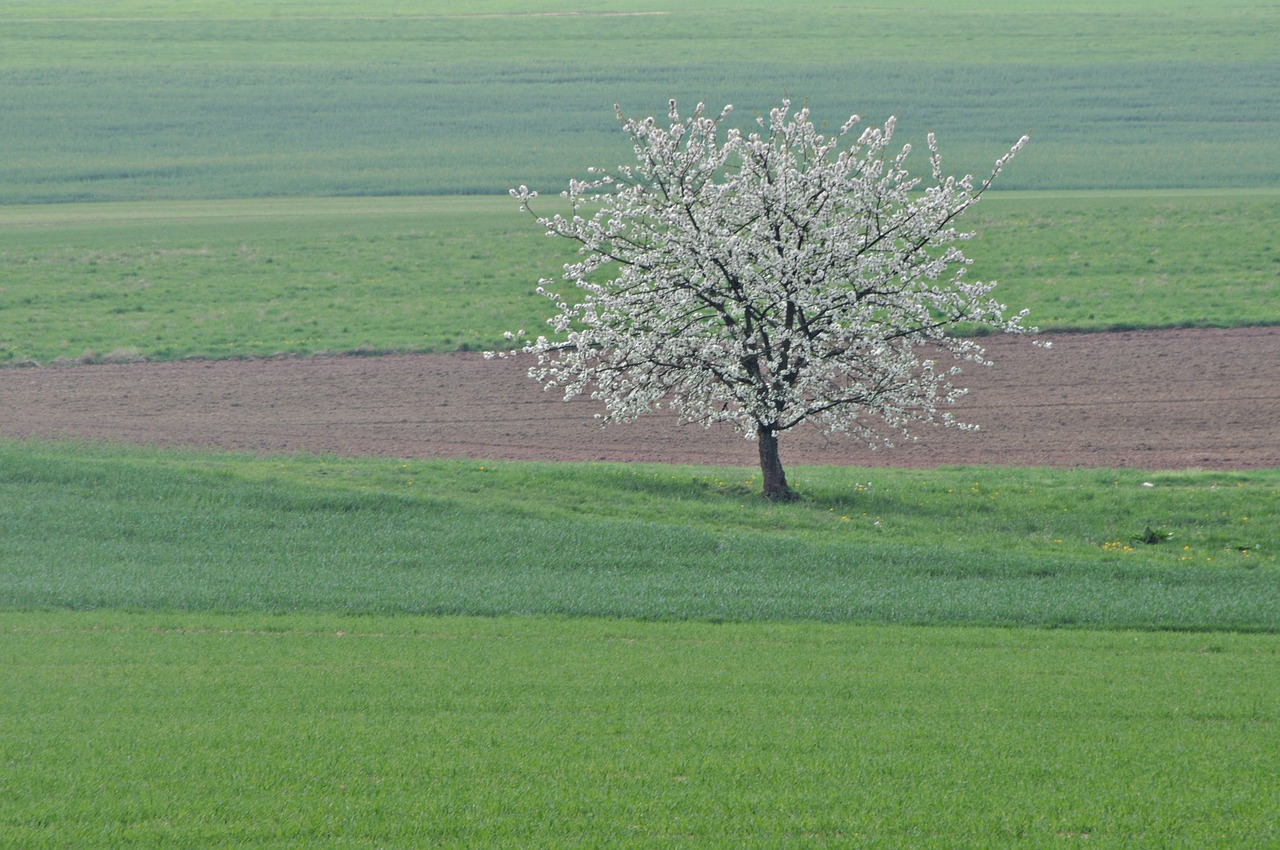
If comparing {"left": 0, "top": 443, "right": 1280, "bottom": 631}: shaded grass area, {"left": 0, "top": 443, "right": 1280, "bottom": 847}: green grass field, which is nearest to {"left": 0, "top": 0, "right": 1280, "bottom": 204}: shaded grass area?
{"left": 0, "top": 443, "right": 1280, "bottom": 631}: shaded grass area

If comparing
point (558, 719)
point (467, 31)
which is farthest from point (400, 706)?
point (467, 31)

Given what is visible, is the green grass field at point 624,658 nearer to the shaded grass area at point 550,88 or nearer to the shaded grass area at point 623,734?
the shaded grass area at point 623,734

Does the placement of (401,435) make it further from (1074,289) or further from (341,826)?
(1074,289)

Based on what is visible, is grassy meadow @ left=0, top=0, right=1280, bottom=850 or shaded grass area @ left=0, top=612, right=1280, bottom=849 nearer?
shaded grass area @ left=0, top=612, right=1280, bottom=849

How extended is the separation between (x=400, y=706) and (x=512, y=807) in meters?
2.27

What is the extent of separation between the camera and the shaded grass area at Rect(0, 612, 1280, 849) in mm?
7754

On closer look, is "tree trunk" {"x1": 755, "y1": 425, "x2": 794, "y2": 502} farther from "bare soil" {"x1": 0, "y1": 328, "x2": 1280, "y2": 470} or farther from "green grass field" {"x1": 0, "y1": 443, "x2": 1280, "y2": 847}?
"bare soil" {"x1": 0, "y1": 328, "x2": 1280, "y2": 470}

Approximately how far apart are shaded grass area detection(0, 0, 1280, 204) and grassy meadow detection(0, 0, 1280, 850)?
21.5ft

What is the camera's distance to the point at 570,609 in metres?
13.1

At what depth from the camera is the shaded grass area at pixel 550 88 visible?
47.8 metres

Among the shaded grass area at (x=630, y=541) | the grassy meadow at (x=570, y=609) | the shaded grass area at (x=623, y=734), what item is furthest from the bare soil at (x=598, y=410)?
the shaded grass area at (x=623, y=734)

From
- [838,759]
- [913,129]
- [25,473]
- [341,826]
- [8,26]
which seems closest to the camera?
[341,826]

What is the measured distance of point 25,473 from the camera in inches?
724

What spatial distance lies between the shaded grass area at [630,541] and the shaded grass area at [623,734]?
0.77 m
